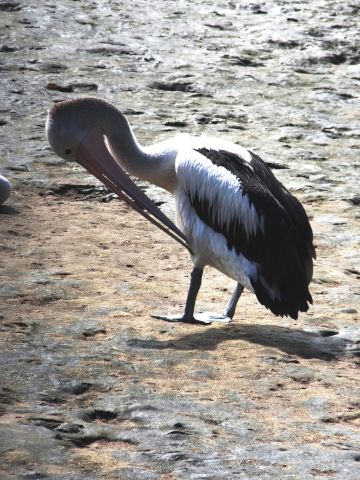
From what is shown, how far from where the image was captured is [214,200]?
703 centimetres

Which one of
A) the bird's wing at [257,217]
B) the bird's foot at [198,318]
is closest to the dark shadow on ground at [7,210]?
the bird's wing at [257,217]

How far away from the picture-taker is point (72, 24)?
13477 millimetres

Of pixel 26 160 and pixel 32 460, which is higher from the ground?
pixel 32 460

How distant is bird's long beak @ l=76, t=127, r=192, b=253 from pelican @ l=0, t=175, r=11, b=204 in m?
1.64

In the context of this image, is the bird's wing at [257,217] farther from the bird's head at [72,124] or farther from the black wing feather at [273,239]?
the bird's head at [72,124]

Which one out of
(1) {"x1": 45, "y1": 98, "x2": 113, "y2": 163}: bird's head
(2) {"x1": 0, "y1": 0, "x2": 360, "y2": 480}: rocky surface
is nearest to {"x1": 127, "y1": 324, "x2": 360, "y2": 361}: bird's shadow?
(2) {"x1": 0, "y1": 0, "x2": 360, "y2": 480}: rocky surface

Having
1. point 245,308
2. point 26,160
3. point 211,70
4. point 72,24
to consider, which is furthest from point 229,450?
point 72,24

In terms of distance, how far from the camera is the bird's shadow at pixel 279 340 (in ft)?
21.4

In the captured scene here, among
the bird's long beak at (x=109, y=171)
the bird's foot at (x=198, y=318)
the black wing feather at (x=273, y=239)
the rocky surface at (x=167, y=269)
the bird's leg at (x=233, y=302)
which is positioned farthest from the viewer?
the bird's long beak at (x=109, y=171)

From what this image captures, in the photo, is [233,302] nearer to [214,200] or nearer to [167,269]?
[214,200]

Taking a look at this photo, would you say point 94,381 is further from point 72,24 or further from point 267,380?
point 72,24

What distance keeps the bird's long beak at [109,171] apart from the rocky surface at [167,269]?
0.49m

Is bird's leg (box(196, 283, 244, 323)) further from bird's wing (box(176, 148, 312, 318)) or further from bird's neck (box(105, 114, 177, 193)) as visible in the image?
bird's neck (box(105, 114, 177, 193))

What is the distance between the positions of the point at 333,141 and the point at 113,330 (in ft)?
16.4
